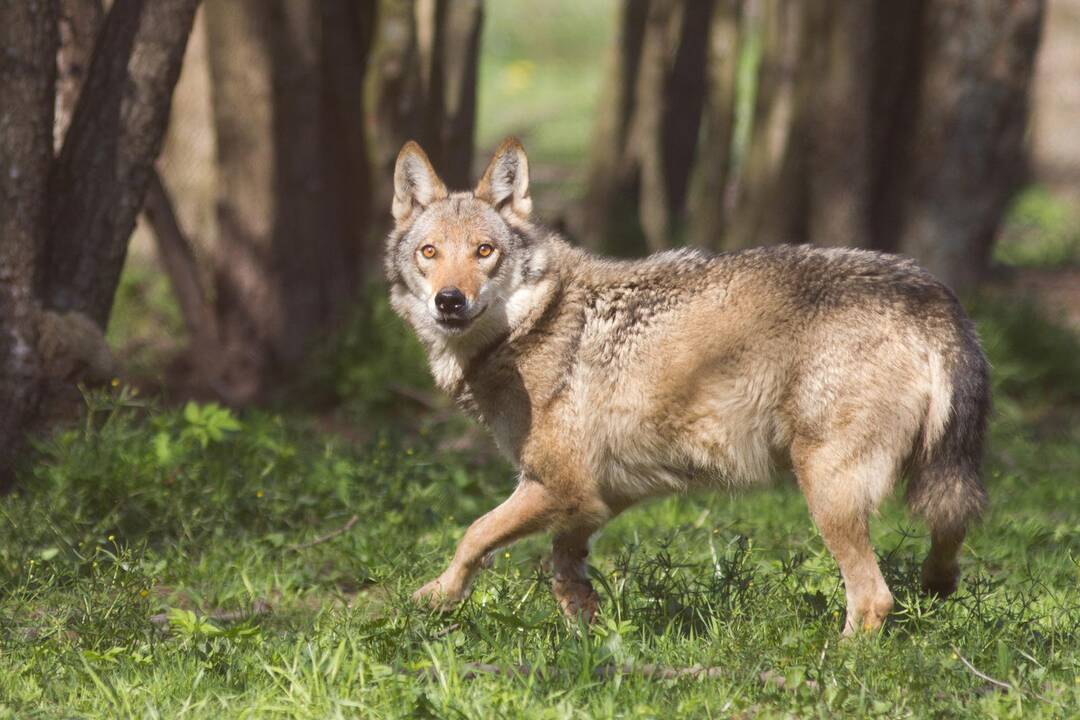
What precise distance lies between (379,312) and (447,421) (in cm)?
135

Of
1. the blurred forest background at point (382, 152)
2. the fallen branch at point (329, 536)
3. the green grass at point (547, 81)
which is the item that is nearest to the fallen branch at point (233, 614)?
the fallen branch at point (329, 536)

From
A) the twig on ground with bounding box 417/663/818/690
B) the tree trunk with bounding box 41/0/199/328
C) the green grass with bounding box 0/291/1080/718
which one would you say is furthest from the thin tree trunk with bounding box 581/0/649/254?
the twig on ground with bounding box 417/663/818/690

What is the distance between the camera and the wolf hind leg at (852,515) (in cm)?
497

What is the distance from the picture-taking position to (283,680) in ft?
14.5

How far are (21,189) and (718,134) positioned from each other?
25.4 ft

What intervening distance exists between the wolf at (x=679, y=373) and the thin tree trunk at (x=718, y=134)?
640 centimetres

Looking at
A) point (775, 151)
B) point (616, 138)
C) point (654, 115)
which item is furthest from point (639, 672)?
point (616, 138)

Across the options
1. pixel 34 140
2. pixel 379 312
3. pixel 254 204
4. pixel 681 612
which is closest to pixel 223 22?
pixel 254 204

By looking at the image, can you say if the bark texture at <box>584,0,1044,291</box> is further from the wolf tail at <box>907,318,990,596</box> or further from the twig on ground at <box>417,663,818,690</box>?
the twig on ground at <box>417,663,818,690</box>

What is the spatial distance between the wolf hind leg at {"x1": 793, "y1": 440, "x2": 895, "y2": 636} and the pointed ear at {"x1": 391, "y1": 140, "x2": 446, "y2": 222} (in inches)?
86.9

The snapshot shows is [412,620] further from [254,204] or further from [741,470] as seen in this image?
[254,204]

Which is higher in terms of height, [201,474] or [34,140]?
[34,140]

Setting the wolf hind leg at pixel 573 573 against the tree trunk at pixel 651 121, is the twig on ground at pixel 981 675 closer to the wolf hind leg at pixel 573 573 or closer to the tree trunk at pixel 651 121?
the wolf hind leg at pixel 573 573

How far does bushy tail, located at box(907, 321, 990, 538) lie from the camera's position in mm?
5012
